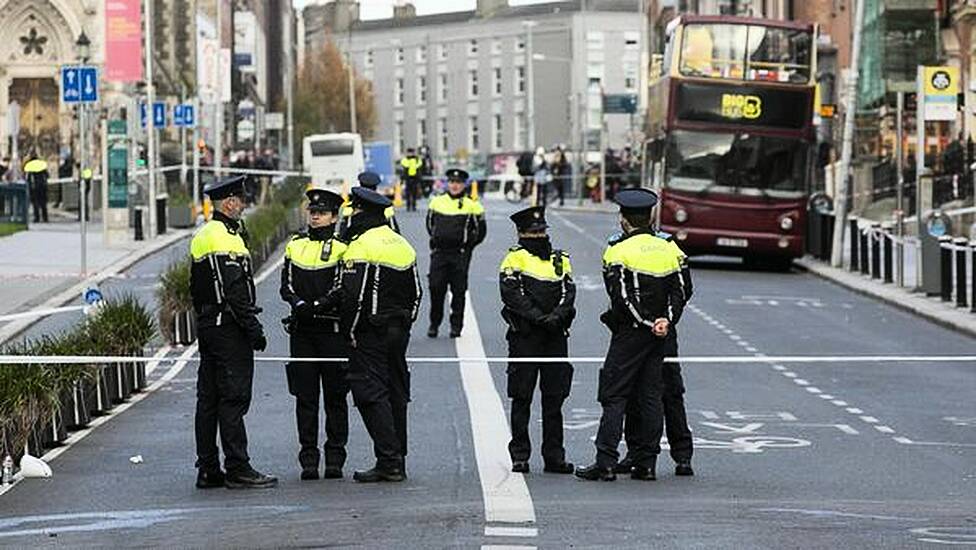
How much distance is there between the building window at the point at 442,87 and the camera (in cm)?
14362

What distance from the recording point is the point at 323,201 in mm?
14656

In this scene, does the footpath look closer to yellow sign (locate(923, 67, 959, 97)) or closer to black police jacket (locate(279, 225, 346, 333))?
black police jacket (locate(279, 225, 346, 333))

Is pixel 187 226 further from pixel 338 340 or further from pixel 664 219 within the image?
pixel 338 340

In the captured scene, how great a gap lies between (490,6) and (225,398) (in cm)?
13104

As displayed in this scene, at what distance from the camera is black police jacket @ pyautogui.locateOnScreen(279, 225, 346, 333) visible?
1452 centimetres

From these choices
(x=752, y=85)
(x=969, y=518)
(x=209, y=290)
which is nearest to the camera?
(x=969, y=518)

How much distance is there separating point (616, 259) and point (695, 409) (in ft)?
15.8

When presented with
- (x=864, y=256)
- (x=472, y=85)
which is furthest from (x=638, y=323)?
(x=472, y=85)

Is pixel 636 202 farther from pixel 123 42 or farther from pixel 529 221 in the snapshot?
pixel 123 42

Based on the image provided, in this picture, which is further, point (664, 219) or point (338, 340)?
point (664, 219)

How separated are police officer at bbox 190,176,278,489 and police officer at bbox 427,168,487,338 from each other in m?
11.1

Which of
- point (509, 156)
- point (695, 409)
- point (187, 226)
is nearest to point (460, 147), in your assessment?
point (509, 156)

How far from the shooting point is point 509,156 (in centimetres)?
13488

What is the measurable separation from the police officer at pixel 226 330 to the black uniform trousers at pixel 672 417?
2200mm
